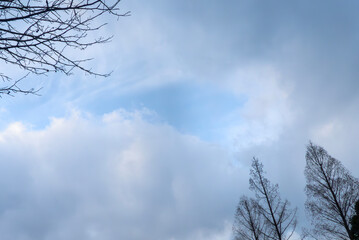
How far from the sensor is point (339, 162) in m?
12.8

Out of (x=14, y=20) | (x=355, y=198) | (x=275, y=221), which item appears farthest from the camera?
(x=275, y=221)

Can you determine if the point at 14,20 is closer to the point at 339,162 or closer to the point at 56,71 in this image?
the point at 56,71

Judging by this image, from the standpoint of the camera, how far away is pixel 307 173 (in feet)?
44.3

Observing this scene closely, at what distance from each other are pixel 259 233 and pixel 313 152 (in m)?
5.66

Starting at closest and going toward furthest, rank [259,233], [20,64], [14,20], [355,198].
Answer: [14,20] < [20,64] < [355,198] < [259,233]

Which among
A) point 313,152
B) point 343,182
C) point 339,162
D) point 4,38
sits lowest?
point 4,38

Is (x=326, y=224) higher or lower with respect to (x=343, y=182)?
lower

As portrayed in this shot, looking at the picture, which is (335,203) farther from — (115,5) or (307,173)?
(115,5)

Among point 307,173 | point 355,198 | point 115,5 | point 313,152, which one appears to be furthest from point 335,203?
point 115,5

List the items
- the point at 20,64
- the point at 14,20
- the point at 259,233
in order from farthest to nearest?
the point at 259,233, the point at 20,64, the point at 14,20

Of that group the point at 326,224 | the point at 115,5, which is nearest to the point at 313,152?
the point at 326,224

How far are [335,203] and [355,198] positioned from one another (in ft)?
3.34

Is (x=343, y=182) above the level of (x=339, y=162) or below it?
below

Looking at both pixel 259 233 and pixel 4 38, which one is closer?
pixel 4 38
